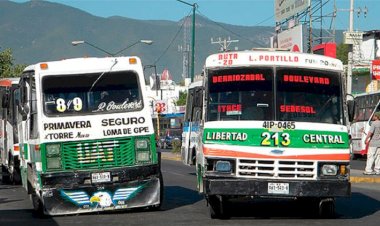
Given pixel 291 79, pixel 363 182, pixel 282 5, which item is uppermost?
pixel 282 5

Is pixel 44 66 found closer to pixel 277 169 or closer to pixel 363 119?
pixel 277 169

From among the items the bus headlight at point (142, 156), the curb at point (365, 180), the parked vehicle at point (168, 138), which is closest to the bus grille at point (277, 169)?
the bus headlight at point (142, 156)

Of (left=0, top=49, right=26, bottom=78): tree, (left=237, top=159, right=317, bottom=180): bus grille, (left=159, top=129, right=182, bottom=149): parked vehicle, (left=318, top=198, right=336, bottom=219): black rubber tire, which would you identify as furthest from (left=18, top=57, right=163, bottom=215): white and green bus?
(left=159, top=129, right=182, bottom=149): parked vehicle

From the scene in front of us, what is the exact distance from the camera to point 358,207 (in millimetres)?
15758

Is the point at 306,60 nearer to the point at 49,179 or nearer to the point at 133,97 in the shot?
the point at 133,97

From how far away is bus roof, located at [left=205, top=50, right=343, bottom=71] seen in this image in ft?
44.3

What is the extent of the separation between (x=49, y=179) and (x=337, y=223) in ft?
16.8

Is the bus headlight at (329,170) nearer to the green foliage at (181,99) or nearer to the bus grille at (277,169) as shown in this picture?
the bus grille at (277,169)

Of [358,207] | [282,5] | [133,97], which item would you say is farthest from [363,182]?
[282,5]

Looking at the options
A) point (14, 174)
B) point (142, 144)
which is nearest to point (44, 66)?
point (142, 144)

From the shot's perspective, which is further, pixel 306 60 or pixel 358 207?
pixel 358 207

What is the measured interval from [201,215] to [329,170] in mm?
2706

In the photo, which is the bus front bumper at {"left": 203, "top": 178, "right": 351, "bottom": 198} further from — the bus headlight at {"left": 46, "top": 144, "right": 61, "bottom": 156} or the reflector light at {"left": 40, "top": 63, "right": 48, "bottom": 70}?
the reflector light at {"left": 40, "top": 63, "right": 48, "bottom": 70}

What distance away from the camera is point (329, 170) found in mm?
12805
